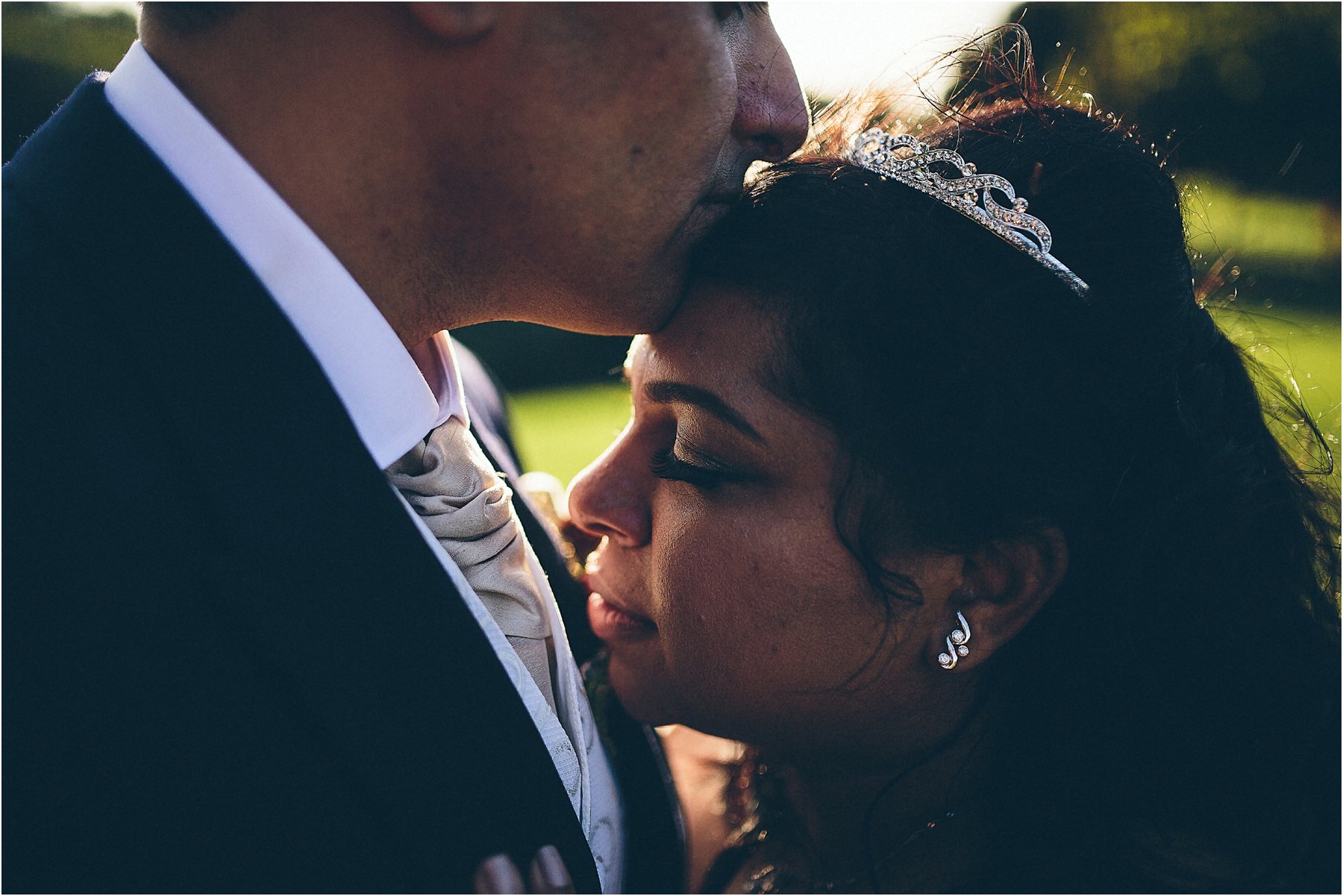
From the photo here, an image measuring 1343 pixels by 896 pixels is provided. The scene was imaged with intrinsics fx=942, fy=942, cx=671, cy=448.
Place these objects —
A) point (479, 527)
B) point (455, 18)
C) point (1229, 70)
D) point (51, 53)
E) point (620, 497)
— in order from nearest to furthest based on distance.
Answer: point (455, 18) < point (479, 527) < point (620, 497) < point (51, 53) < point (1229, 70)

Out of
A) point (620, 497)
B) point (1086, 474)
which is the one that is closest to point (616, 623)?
point (620, 497)

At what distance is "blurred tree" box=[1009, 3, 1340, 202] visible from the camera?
46.2 feet

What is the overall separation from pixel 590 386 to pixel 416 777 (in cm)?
1104

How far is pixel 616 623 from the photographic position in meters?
2.17

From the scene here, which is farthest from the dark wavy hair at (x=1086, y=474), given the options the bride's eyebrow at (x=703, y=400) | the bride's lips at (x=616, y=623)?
the bride's lips at (x=616, y=623)

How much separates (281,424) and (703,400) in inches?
31.6

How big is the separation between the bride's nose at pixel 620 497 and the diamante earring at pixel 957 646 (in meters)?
0.69

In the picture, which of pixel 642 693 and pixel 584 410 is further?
pixel 584 410

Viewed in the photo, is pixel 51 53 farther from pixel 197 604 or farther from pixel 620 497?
pixel 197 604

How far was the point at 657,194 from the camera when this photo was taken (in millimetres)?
1797

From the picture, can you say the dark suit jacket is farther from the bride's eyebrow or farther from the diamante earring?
the diamante earring

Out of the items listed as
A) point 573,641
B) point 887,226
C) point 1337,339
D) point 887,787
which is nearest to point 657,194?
point 887,226

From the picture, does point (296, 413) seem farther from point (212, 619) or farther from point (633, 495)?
point (633, 495)

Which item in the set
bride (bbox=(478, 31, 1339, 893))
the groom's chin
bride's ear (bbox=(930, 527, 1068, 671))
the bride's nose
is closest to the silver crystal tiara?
bride (bbox=(478, 31, 1339, 893))
